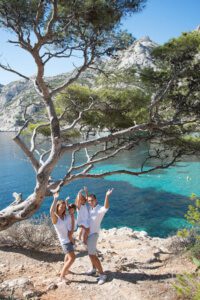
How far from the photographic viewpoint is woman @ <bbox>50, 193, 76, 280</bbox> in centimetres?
600

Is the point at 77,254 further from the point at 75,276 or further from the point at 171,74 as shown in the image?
the point at 171,74

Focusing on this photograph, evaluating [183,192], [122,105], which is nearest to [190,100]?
[122,105]

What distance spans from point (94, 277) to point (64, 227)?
112cm

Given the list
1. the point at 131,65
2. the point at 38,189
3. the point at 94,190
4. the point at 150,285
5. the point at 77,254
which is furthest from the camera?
the point at 94,190

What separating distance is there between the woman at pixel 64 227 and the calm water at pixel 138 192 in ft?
35.5

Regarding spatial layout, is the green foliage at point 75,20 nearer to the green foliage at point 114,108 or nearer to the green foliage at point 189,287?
the green foliage at point 114,108

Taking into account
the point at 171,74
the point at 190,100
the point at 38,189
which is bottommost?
the point at 38,189

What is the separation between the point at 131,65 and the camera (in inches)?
365

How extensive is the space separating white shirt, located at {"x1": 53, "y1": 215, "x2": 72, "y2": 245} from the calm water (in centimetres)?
1086

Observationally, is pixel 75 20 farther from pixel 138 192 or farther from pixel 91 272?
pixel 138 192

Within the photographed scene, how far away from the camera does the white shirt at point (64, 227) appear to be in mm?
6031

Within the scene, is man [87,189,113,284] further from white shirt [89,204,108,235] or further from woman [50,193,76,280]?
woman [50,193,76,280]

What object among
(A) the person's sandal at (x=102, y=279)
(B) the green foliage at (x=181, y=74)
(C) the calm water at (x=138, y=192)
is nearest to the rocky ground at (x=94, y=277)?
(A) the person's sandal at (x=102, y=279)

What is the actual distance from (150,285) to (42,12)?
588cm
